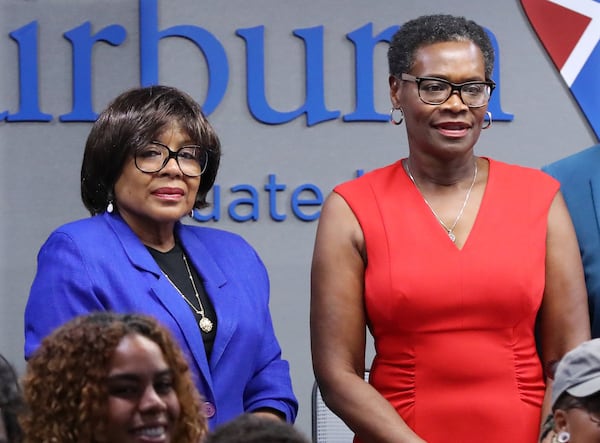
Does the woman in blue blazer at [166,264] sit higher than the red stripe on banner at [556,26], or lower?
lower

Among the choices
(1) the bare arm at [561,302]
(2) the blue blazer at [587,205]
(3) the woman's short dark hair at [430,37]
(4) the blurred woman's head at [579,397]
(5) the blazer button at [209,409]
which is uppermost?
(3) the woman's short dark hair at [430,37]

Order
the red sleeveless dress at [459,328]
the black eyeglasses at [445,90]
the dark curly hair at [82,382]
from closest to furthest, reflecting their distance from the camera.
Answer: the dark curly hair at [82,382]
the red sleeveless dress at [459,328]
the black eyeglasses at [445,90]

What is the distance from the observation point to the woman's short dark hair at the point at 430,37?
338 cm

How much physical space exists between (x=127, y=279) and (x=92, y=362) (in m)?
0.66

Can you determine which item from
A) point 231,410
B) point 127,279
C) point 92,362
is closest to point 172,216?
point 127,279

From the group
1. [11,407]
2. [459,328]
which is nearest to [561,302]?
[459,328]

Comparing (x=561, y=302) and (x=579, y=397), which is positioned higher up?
(x=561, y=302)

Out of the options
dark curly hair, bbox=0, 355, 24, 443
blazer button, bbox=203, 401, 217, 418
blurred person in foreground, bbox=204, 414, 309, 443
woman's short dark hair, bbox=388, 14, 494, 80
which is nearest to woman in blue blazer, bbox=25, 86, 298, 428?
blazer button, bbox=203, 401, 217, 418

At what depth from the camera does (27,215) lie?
5.28 metres

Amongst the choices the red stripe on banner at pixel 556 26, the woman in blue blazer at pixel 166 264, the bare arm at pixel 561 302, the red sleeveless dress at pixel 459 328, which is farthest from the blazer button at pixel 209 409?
the red stripe on banner at pixel 556 26

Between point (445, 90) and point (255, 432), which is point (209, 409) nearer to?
point (255, 432)

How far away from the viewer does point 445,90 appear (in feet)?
10.9

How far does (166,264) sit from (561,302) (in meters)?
1.07

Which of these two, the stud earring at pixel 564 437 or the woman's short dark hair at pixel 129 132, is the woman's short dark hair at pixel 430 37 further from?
the stud earring at pixel 564 437
